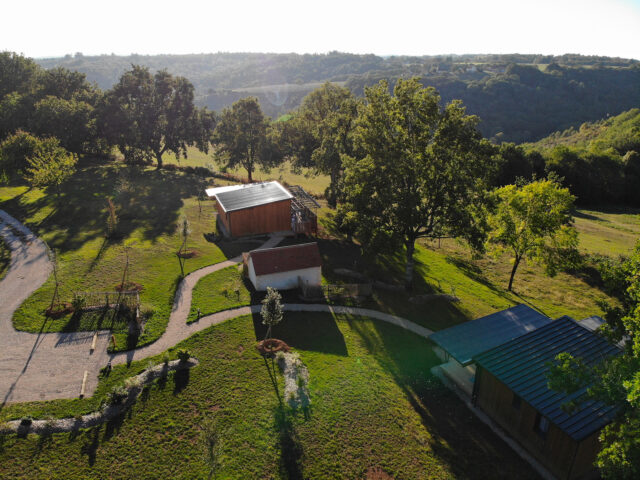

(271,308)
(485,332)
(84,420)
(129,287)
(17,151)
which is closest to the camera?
(84,420)

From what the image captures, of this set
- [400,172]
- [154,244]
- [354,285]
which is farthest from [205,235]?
[400,172]

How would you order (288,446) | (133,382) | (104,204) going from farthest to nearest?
1. (104,204)
2. (133,382)
3. (288,446)

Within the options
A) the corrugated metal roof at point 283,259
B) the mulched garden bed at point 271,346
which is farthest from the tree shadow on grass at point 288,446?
the corrugated metal roof at point 283,259

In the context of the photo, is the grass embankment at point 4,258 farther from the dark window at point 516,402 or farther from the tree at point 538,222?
the tree at point 538,222

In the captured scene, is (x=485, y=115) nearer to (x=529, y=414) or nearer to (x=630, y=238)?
(x=630, y=238)

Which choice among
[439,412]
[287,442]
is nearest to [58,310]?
[287,442]

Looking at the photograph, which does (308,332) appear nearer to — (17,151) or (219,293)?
(219,293)

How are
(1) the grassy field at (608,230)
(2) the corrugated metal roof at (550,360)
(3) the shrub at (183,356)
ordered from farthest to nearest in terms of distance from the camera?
(1) the grassy field at (608,230), (3) the shrub at (183,356), (2) the corrugated metal roof at (550,360)
